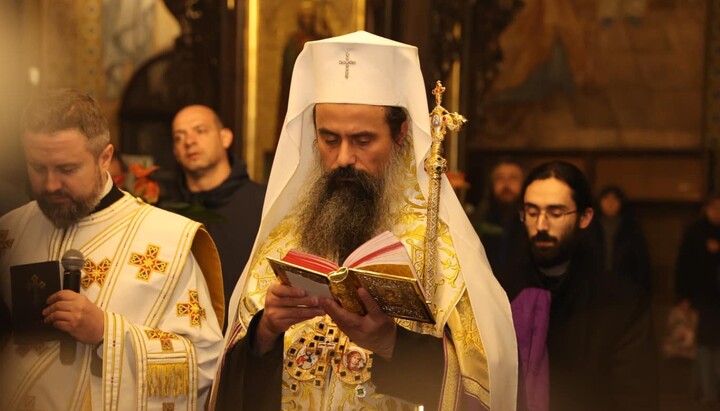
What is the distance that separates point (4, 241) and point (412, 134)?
1376 mm

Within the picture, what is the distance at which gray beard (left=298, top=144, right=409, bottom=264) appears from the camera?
3879mm

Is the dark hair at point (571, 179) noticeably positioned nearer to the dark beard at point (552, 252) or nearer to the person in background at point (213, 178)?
the dark beard at point (552, 252)

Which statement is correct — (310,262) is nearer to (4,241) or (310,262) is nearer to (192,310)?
(192,310)

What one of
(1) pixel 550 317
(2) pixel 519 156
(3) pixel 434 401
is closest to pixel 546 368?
(1) pixel 550 317

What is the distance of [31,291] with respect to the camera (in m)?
3.75

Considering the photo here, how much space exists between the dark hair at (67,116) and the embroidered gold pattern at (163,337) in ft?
1.95

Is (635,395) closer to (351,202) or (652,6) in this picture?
(351,202)

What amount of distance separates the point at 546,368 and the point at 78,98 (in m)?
1.85

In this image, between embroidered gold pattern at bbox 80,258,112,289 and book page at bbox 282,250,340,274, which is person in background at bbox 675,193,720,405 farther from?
book page at bbox 282,250,340,274

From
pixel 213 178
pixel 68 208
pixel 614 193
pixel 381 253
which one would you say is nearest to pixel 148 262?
pixel 68 208

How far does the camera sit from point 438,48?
34.3ft

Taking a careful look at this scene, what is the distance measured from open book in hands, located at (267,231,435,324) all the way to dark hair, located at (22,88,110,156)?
899 mm

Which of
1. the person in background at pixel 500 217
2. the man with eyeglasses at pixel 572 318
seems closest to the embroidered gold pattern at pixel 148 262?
the man with eyeglasses at pixel 572 318

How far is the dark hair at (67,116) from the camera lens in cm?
392
